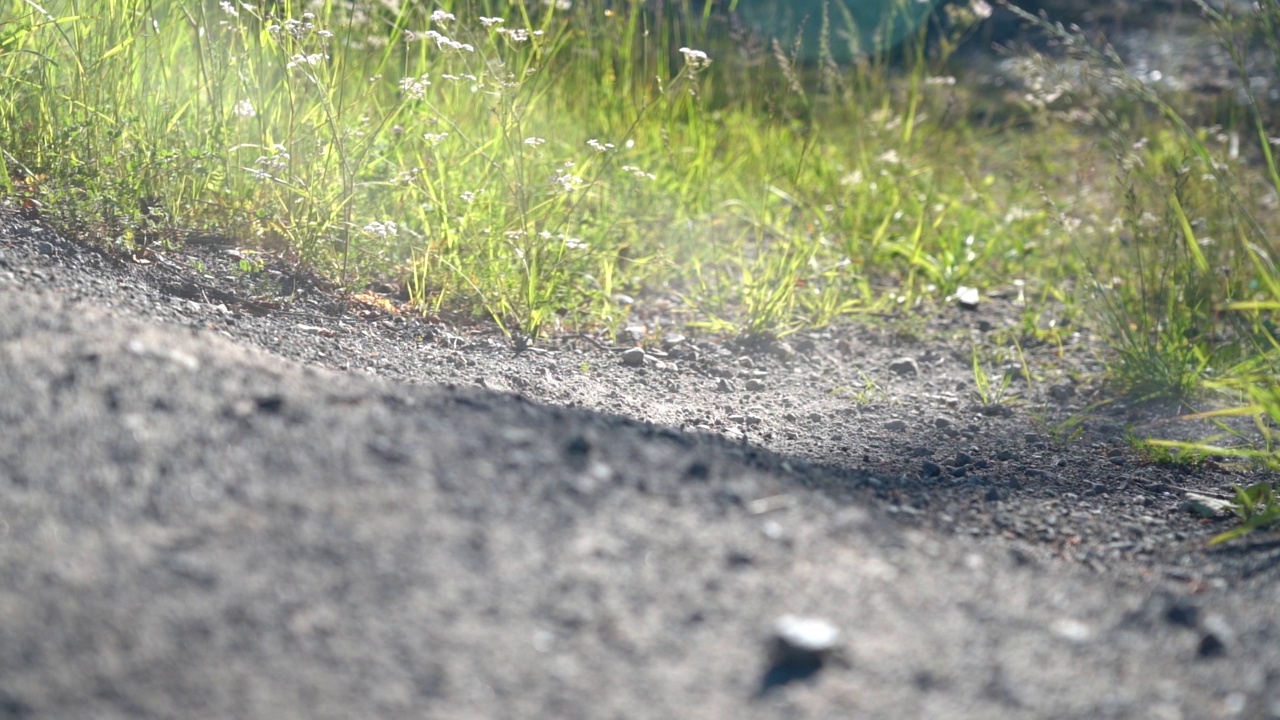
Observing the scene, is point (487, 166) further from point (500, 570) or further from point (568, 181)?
point (500, 570)

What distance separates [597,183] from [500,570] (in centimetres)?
179

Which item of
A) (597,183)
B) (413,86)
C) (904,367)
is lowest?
(904,367)

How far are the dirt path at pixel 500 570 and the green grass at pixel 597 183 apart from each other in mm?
706

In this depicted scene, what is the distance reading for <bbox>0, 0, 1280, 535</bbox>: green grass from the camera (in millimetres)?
2574

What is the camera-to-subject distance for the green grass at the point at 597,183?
8.45 feet

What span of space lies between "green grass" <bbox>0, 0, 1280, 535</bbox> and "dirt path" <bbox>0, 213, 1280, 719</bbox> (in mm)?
706

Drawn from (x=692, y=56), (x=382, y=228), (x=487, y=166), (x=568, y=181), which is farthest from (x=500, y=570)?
(x=487, y=166)

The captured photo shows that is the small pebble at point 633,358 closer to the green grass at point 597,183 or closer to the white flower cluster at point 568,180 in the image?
the green grass at point 597,183

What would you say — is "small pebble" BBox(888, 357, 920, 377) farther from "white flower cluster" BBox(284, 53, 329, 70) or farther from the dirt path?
"white flower cluster" BBox(284, 53, 329, 70)

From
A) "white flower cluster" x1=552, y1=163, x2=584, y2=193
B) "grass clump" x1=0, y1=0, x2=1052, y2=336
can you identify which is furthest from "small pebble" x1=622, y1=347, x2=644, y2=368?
"white flower cluster" x1=552, y1=163, x2=584, y2=193

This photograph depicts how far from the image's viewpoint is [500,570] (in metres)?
1.40

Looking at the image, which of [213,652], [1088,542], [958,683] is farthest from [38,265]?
[1088,542]

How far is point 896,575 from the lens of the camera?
1.50 meters

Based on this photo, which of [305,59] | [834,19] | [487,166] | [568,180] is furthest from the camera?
[834,19]
